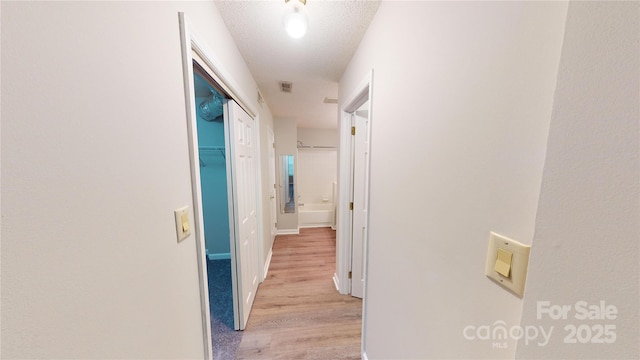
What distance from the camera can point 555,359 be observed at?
1.15 ft

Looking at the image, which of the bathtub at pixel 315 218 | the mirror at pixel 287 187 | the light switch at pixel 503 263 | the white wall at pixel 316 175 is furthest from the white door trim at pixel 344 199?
the white wall at pixel 316 175

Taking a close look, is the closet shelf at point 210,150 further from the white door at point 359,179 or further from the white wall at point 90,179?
the white wall at point 90,179

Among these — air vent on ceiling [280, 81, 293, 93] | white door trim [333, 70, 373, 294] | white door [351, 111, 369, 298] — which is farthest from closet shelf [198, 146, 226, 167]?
white door [351, 111, 369, 298]

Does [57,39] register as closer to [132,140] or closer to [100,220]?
[132,140]

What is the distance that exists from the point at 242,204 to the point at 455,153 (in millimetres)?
1573

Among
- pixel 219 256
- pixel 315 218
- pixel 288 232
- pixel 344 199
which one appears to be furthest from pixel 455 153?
pixel 315 218

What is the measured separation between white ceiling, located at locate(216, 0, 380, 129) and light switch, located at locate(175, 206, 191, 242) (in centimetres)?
116

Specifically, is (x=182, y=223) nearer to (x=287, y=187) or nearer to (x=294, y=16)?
(x=294, y=16)

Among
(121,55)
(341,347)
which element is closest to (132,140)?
(121,55)

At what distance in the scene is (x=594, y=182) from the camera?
0.31m

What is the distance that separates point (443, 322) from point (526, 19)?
0.89 meters

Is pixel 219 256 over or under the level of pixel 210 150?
under

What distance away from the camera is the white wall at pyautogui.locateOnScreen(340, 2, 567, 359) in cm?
44

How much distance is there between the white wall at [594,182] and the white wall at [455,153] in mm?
92
